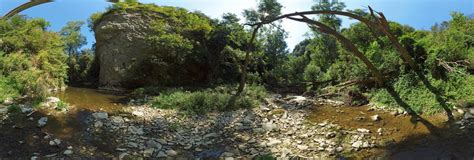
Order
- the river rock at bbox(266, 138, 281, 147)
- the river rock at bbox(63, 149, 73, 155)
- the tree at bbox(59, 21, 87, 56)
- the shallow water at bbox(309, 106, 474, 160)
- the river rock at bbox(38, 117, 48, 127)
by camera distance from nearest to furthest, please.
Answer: the shallow water at bbox(309, 106, 474, 160)
the river rock at bbox(63, 149, 73, 155)
the river rock at bbox(266, 138, 281, 147)
the river rock at bbox(38, 117, 48, 127)
the tree at bbox(59, 21, 87, 56)

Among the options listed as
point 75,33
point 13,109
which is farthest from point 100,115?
point 75,33

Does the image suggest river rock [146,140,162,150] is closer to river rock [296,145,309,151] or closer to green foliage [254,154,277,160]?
green foliage [254,154,277,160]

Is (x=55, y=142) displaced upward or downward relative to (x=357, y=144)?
downward

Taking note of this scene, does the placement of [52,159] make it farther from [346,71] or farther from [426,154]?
[346,71]

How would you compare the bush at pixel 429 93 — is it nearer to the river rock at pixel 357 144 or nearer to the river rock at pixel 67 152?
the river rock at pixel 357 144

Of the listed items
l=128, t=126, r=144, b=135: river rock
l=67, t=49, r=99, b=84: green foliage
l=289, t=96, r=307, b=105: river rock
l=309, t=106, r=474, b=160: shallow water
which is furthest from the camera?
l=67, t=49, r=99, b=84: green foliage

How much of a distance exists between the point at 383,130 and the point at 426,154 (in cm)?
154

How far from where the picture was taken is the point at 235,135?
9.27m

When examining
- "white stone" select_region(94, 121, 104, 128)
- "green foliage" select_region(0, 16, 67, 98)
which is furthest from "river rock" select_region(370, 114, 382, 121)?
"green foliage" select_region(0, 16, 67, 98)

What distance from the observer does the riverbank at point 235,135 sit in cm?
775

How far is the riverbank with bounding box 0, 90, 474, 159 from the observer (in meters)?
7.75

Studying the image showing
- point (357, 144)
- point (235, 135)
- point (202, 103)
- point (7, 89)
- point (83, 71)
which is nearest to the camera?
point (357, 144)

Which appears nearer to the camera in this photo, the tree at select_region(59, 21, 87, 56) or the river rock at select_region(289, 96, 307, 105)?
the river rock at select_region(289, 96, 307, 105)

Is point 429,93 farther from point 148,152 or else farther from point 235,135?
point 148,152
